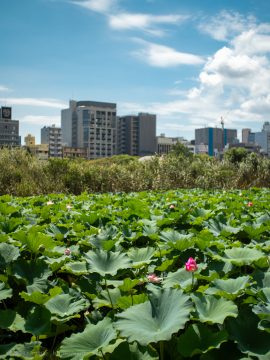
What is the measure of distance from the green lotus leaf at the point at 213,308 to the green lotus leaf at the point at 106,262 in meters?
0.54

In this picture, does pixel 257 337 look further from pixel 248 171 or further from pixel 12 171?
pixel 248 171

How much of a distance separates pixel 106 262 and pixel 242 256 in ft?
2.42

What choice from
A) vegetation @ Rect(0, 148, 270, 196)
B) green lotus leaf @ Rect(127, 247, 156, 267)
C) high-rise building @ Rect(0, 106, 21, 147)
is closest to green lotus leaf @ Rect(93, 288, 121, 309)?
green lotus leaf @ Rect(127, 247, 156, 267)

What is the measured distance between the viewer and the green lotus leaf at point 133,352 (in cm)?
146

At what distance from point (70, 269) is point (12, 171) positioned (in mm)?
15269

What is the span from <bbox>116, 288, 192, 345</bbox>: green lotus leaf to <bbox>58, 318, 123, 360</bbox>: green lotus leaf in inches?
2.8

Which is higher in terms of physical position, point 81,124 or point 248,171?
point 81,124

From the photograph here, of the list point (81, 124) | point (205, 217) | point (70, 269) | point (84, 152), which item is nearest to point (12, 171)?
point (205, 217)

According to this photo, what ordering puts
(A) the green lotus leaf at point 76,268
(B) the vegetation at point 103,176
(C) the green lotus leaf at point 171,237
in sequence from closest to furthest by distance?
(A) the green lotus leaf at point 76,268 → (C) the green lotus leaf at point 171,237 → (B) the vegetation at point 103,176

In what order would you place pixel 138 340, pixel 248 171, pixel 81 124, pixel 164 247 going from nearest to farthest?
1. pixel 138 340
2. pixel 164 247
3. pixel 248 171
4. pixel 81 124

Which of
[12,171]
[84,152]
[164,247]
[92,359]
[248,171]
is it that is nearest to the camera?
[92,359]

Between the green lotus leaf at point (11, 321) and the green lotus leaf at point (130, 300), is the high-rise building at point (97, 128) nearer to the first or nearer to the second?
the green lotus leaf at point (11, 321)

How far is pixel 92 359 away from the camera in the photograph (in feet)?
5.13

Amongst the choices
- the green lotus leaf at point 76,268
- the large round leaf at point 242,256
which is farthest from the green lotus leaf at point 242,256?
the green lotus leaf at point 76,268
